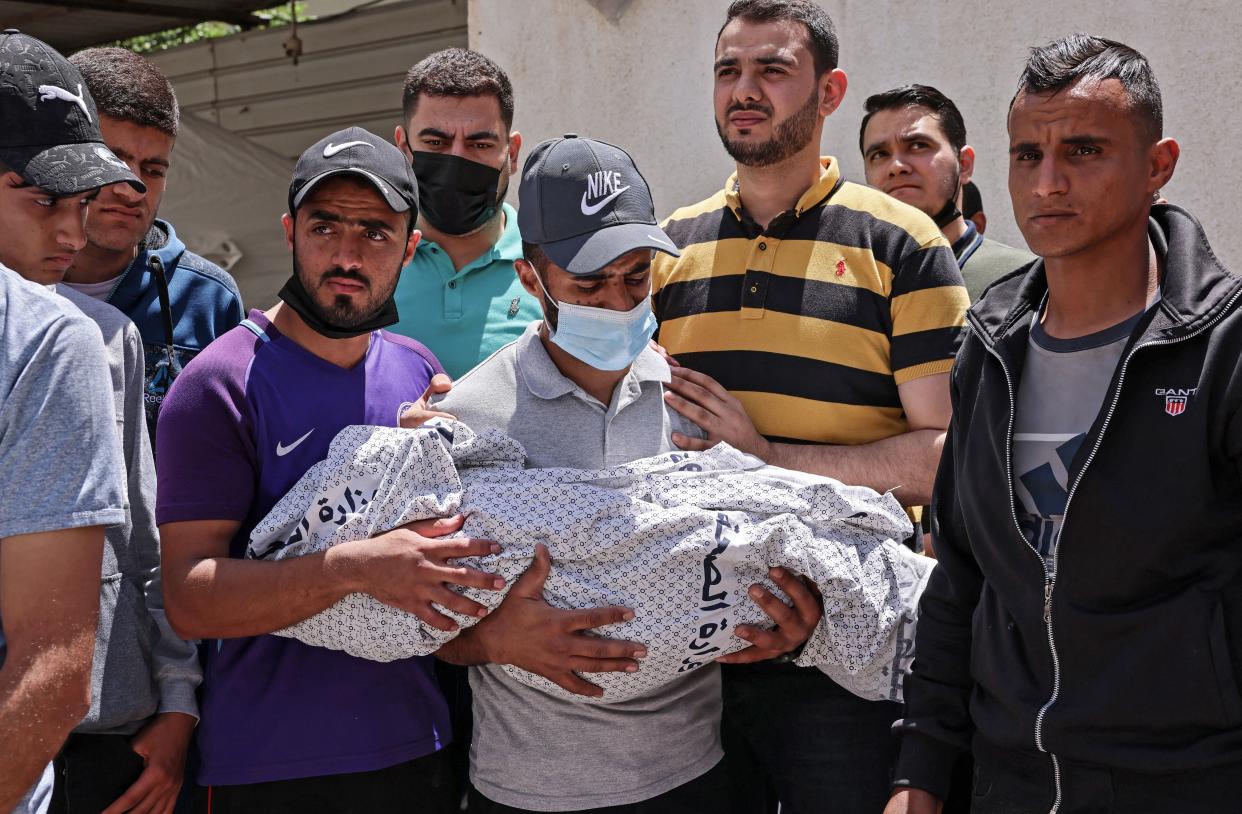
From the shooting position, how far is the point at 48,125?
2.20 metres

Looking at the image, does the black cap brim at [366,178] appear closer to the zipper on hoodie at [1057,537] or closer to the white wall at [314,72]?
the zipper on hoodie at [1057,537]

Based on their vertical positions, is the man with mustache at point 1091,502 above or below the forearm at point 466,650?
above

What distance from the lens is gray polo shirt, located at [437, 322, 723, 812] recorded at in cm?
235

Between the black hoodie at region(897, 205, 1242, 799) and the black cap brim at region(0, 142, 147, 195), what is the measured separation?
1.71 meters

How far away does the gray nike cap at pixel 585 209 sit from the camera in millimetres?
2504

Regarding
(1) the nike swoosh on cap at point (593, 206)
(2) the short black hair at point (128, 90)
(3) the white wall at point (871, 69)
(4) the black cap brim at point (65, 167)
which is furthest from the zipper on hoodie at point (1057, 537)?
(3) the white wall at point (871, 69)

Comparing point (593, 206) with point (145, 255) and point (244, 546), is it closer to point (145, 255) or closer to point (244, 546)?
point (244, 546)

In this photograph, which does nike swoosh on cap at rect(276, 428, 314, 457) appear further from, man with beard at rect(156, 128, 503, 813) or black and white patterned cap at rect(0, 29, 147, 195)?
black and white patterned cap at rect(0, 29, 147, 195)

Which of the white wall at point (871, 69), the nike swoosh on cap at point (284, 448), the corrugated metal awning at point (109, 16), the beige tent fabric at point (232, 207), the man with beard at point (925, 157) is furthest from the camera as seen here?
the corrugated metal awning at point (109, 16)

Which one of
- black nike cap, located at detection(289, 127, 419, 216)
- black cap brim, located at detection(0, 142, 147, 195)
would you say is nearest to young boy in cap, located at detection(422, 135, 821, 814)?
black nike cap, located at detection(289, 127, 419, 216)

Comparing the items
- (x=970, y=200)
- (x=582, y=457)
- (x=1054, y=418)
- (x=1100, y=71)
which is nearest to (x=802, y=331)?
(x=582, y=457)

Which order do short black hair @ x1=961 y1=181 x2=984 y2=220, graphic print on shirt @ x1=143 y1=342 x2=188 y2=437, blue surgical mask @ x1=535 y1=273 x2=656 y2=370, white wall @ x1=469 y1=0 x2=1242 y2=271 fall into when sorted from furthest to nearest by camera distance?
short black hair @ x1=961 y1=181 x2=984 y2=220 → white wall @ x1=469 y1=0 x2=1242 y2=271 → graphic print on shirt @ x1=143 y1=342 x2=188 y2=437 → blue surgical mask @ x1=535 y1=273 x2=656 y2=370

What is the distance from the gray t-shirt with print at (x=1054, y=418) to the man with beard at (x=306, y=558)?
0.99m

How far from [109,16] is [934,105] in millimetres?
7466
